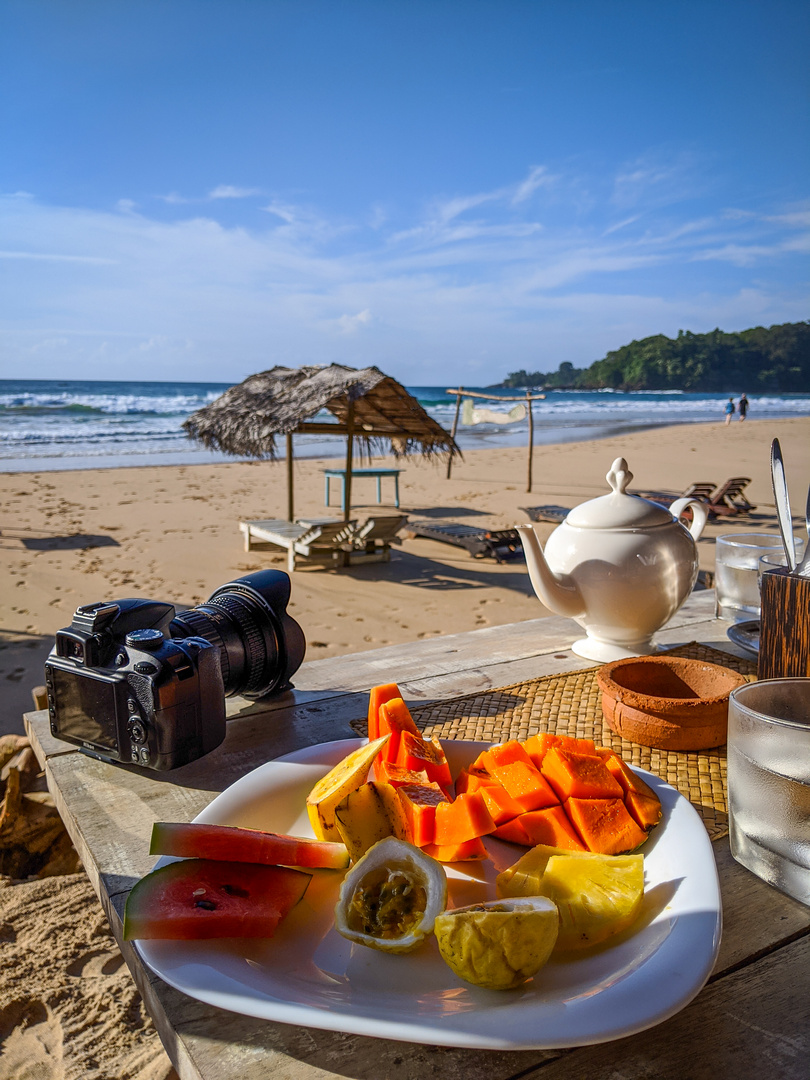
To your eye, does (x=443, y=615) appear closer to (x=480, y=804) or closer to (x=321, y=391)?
(x=321, y=391)

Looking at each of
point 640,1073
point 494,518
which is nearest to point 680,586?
point 640,1073

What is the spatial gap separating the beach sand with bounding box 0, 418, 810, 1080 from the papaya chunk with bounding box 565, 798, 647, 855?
82 cm

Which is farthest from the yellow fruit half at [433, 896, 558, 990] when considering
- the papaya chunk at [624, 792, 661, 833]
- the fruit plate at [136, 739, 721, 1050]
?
the papaya chunk at [624, 792, 661, 833]

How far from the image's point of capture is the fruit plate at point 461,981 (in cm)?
56

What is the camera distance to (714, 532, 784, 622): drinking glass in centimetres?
179

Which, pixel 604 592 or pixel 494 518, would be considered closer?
pixel 604 592

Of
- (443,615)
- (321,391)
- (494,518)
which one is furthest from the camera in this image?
(494,518)

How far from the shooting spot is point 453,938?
63cm

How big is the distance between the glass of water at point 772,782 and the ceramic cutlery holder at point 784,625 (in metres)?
0.37

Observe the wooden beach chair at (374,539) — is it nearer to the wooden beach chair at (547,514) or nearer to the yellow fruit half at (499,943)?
the wooden beach chair at (547,514)

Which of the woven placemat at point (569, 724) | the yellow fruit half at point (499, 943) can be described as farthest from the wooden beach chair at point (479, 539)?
the yellow fruit half at point (499, 943)

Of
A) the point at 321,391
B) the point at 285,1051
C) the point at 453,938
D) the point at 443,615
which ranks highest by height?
the point at 321,391

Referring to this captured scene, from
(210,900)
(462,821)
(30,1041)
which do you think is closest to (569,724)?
(462,821)

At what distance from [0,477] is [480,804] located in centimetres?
1370
